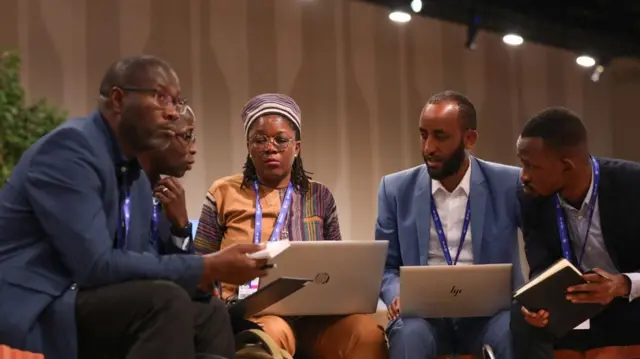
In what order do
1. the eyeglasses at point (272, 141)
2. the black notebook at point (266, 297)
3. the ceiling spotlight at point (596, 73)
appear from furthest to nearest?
the ceiling spotlight at point (596, 73), the eyeglasses at point (272, 141), the black notebook at point (266, 297)

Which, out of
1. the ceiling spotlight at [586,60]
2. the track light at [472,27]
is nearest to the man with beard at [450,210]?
the track light at [472,27]

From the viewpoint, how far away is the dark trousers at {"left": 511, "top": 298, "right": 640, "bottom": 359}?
3.12 meters

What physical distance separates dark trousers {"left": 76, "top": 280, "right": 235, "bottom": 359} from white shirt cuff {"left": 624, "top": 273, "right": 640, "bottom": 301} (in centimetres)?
171

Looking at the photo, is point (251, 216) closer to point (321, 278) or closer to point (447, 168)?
point (321, 278)

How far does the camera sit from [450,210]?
12.0 feet

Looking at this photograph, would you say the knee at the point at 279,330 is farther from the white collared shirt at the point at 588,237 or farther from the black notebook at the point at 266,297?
the white collared shirt at the point at 588,237

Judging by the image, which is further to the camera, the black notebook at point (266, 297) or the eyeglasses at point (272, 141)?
the eyeglasses at point (272, 141)

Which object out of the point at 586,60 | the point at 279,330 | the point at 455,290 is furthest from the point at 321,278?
the point at 586,60

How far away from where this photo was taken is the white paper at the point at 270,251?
2.58 m

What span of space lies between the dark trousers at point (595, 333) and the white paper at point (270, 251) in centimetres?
105

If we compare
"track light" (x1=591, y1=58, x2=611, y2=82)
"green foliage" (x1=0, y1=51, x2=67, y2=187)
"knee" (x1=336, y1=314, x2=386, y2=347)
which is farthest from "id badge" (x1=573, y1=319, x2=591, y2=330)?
"track light" (x1=591, y1=58, x2=611, y2=82)

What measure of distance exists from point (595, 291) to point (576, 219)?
1.54 ft

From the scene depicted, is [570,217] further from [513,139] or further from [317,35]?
[513,139]

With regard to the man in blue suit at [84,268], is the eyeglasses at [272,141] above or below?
above
